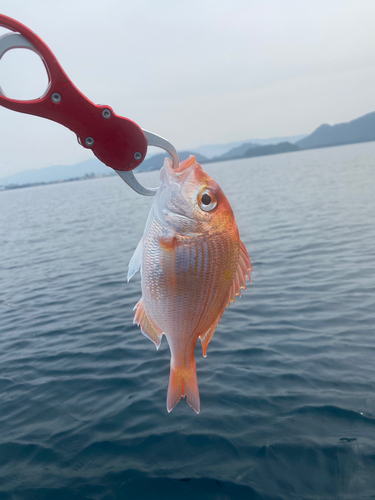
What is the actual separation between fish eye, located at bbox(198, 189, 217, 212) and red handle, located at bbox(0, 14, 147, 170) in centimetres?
46

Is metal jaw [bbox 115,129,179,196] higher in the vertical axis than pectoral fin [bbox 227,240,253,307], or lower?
higher

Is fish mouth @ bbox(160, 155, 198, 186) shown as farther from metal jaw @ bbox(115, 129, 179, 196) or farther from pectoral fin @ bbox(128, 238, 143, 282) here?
pectoral fin @ bbox(128, 238, 143, 282)

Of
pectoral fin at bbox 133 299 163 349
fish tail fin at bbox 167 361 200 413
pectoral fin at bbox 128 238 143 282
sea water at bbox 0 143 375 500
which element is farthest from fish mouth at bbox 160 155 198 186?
sea water at bbox 0 143 375 500

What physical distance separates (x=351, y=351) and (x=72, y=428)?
14.3ft

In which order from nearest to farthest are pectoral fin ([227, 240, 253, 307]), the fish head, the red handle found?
the red handle → the fish head → pectoral fin ([227, 240, 253, 307])

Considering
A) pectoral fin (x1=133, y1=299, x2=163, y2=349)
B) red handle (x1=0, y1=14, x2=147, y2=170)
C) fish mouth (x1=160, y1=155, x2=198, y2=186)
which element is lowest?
pectoral fin (x1=133, y1=299, x2=163, y2=349)

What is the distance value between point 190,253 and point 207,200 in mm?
351

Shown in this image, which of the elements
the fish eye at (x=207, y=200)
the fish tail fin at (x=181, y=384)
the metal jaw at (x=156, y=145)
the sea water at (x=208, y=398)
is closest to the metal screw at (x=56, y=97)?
the metal jaw at (x=156, y=145)

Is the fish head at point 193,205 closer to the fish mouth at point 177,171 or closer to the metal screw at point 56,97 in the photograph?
the fish mouth at point 177,171

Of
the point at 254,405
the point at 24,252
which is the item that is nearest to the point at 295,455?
the point at 254,405

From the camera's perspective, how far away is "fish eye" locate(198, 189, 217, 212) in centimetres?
236

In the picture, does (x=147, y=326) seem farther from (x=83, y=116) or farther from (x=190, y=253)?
(x=83, y=116)

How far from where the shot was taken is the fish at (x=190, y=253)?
2365 millimetres

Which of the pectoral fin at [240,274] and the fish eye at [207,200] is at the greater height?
the fish eye at [207,200]
